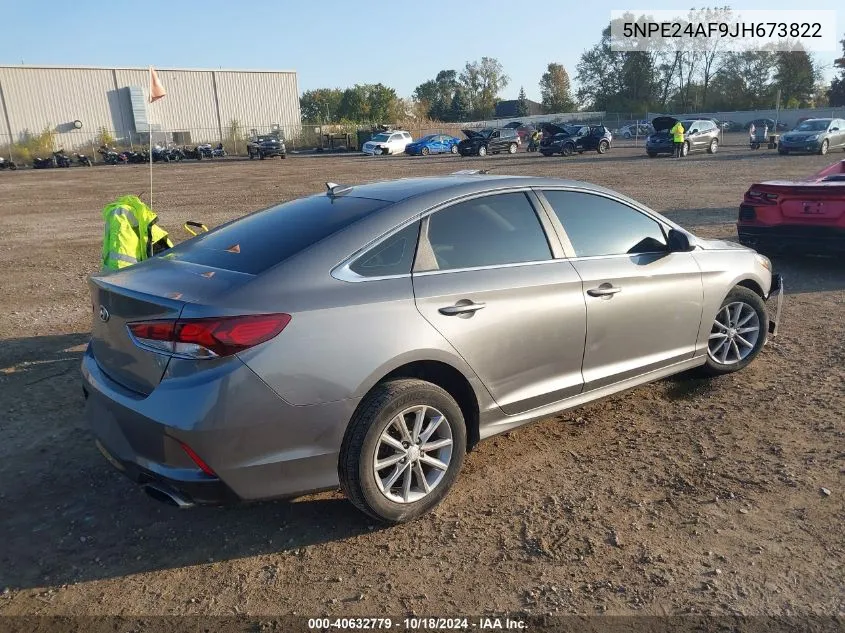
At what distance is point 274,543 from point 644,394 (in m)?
2.92

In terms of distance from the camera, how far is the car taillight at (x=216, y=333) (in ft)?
9.21

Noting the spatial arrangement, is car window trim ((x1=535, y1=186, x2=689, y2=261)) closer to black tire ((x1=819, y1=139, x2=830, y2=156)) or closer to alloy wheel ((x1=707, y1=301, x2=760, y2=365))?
alloy wheel ((x1=707, y1=301, x2=760, y2=365))

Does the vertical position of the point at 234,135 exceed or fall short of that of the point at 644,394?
it exceeds it

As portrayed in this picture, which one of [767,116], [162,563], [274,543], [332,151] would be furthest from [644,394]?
[767,116]

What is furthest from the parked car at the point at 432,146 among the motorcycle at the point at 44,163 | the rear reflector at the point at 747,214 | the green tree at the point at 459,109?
the green tree at the point at 459,109

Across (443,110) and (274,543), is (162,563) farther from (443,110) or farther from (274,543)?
(443,110)

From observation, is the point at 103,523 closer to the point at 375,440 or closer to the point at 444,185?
the point at 375,440

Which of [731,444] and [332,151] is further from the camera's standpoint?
[332,151]

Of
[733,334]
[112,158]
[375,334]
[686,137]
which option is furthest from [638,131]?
[375,334]

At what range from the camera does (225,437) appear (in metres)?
2.80

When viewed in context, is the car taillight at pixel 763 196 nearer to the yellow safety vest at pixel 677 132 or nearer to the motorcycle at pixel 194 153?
the yellow safety vest at pixel 677 132

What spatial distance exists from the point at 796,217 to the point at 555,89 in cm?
11240

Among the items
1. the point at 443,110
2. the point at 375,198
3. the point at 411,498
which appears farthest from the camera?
the point at 443,110

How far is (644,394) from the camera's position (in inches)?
194
